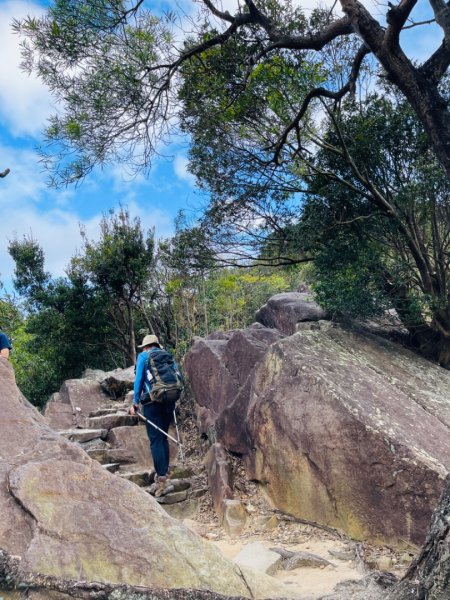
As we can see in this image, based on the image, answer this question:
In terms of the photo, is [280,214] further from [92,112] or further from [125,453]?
[125,453]

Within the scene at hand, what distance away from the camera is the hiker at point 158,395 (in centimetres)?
841

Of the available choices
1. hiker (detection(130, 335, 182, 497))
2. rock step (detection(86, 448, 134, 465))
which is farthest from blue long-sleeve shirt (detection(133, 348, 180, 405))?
rock step (detection(86, 448, 134, 465))

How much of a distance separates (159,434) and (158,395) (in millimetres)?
575

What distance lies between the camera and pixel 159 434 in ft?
27.6

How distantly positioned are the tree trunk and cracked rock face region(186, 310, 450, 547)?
104 inches

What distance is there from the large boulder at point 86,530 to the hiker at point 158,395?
420 centimetres

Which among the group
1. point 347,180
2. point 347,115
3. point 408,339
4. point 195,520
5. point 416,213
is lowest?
point 195,520

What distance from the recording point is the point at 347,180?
991 cm

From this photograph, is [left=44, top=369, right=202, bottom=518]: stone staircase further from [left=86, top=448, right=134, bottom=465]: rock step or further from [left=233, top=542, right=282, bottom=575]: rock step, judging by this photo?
[left=233, top=542, right=282, bottom=575]: rock step

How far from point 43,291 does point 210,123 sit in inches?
446

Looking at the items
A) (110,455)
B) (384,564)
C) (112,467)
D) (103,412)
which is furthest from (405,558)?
(103,412)

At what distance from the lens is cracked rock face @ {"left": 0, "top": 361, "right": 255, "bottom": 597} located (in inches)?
133

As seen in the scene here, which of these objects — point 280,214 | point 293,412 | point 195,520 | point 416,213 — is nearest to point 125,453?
point 195,520

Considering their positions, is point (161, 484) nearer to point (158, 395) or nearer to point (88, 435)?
point (158, 395)
